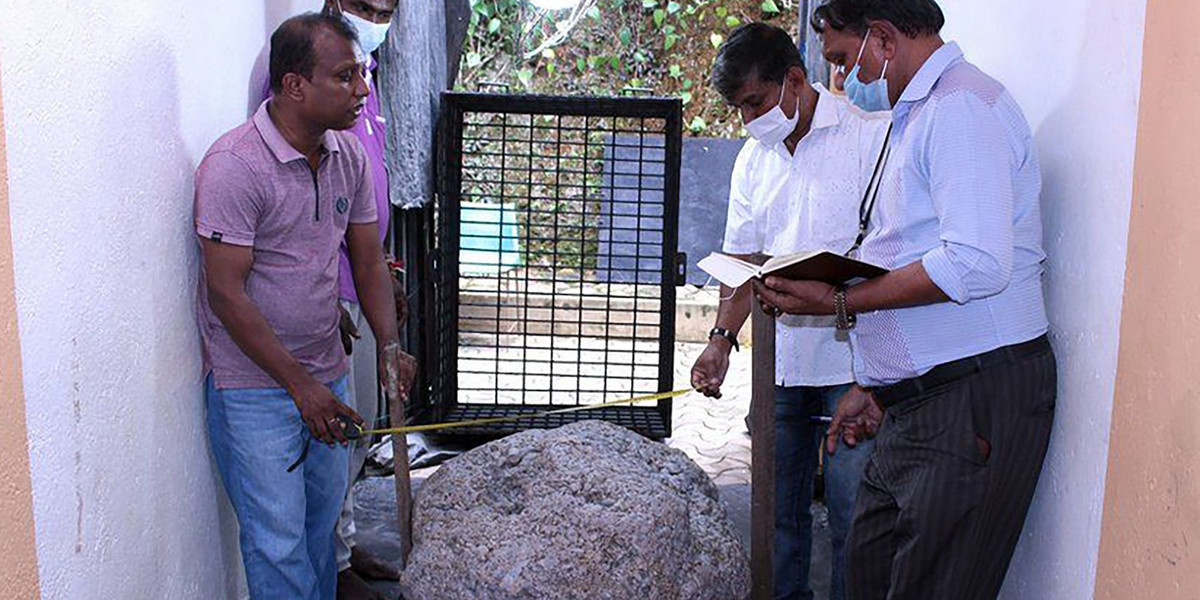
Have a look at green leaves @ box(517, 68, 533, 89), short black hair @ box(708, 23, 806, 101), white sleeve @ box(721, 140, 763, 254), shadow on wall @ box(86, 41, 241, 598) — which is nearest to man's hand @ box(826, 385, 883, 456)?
white sleeve @ box(721, 140, 763, 254)

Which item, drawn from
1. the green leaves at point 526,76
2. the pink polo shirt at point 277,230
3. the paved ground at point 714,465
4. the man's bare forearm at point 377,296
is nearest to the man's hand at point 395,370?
the man's bare forearm at point 377,296

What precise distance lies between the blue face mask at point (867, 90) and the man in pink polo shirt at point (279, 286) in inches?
46.5

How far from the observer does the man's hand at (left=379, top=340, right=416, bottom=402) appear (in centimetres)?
324

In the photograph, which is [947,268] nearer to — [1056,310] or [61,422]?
[1056,310]

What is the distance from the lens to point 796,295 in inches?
97.7

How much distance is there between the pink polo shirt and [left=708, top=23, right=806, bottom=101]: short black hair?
3.33 ft

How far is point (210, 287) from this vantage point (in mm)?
2762

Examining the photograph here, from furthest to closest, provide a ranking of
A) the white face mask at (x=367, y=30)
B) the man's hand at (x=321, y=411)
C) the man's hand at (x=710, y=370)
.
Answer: the white face mask at (x=367, y=30)
the man's hand at (x=710, y=370)
the man's hand at (x=321, y=411)

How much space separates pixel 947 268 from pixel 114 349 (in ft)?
5.29

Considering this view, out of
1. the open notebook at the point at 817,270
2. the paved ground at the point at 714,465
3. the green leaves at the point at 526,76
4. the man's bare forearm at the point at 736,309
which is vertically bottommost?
the paved ground at the point at 714,465

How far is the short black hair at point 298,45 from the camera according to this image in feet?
9.46

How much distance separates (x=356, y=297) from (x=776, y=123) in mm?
1308

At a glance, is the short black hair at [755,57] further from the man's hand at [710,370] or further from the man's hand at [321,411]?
the man's hand at [321,411]

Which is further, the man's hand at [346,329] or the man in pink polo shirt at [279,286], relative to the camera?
the man's hand at [346,329]
